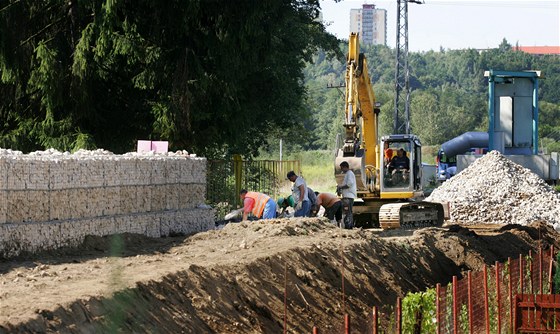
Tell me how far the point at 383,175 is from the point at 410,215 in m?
1.29

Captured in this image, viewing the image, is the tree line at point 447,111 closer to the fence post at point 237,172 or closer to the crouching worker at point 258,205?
the fence post at point 237,172

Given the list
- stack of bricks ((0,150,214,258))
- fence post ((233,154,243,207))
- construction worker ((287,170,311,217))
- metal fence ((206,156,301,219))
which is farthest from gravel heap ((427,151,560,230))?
stack of bricks ((0,150,214,258))

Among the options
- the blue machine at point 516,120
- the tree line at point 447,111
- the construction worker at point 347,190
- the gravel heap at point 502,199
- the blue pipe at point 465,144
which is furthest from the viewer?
the tree line at point 447,111

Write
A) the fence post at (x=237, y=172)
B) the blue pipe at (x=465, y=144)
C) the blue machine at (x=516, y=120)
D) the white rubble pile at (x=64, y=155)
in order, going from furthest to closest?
the blue pipe at (x=465, y=144), the blue machine at (x=516, y=120), the fence post at (x=237, y=172), the white rubble pile at (x=64, y=155)

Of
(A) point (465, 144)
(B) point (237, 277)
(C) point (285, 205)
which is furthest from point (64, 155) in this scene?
(A) point (465, 144)

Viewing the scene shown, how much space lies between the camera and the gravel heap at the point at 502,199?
116ft

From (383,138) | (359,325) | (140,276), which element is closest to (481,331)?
(359,325)

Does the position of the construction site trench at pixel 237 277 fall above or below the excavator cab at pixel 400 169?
below

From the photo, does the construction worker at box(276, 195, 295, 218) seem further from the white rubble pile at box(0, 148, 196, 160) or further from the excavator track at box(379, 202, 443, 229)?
the white rubble pile at box(0, 148, 196, 160)

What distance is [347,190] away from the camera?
25.5 metres

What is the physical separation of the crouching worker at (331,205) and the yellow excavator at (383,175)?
218cm

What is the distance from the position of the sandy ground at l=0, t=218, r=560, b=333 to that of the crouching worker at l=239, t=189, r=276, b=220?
181 cm

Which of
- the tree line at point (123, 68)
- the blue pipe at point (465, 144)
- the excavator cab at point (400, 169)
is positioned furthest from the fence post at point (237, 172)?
the blue pipe at point (465, 144)

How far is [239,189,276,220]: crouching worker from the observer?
23.7 meters
